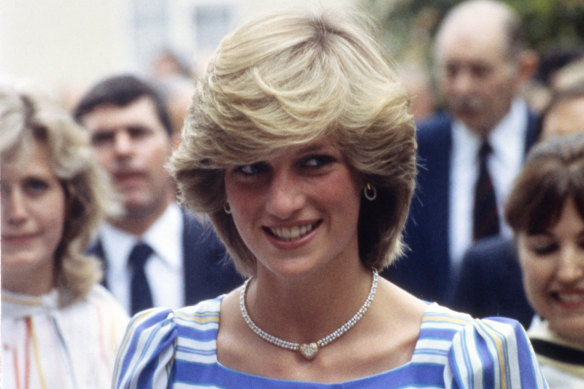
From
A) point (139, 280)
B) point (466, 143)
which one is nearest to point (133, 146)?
point (139, 280)

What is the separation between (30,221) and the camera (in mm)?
3326

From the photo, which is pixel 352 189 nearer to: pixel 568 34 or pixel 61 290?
pixel 61 290

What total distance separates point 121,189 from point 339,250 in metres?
2.32

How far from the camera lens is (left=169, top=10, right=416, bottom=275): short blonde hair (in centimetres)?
230

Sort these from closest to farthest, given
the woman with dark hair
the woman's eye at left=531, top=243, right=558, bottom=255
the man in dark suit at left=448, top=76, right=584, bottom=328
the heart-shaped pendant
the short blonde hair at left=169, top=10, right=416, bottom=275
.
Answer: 1. the short blonde hair at left=169, top=10, right=416, bottom=275
2. the heart-shaped pendant
3. the woman with dark hair
4. the woman's eye at left=531, top=243, right=558, bottom=255
5. the man in dark suit at left=448, top=76, right=584, bottom=328

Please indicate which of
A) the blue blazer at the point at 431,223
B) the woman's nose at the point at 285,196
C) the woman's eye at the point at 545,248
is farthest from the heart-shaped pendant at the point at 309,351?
the blue blazer at the point at 431,223

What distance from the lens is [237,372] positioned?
2484 millimetres

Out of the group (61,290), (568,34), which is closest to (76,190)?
(61,290)

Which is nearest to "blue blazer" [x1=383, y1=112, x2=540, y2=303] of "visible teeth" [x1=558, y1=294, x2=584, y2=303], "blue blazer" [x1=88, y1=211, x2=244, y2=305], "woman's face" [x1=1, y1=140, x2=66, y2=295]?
"blue blazer" [x1=88, y1=211, x2=244, y2=305]

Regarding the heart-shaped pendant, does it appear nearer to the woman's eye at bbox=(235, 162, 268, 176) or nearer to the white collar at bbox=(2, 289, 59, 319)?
the woman's eye at bbox=(235, 162, 268, 176)

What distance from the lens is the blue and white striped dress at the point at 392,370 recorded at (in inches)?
91.9

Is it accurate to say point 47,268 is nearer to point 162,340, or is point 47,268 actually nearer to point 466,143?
point 162,340

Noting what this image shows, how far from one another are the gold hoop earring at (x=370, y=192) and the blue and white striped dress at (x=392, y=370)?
1.02ft

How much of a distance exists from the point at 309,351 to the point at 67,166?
139 centimetres
